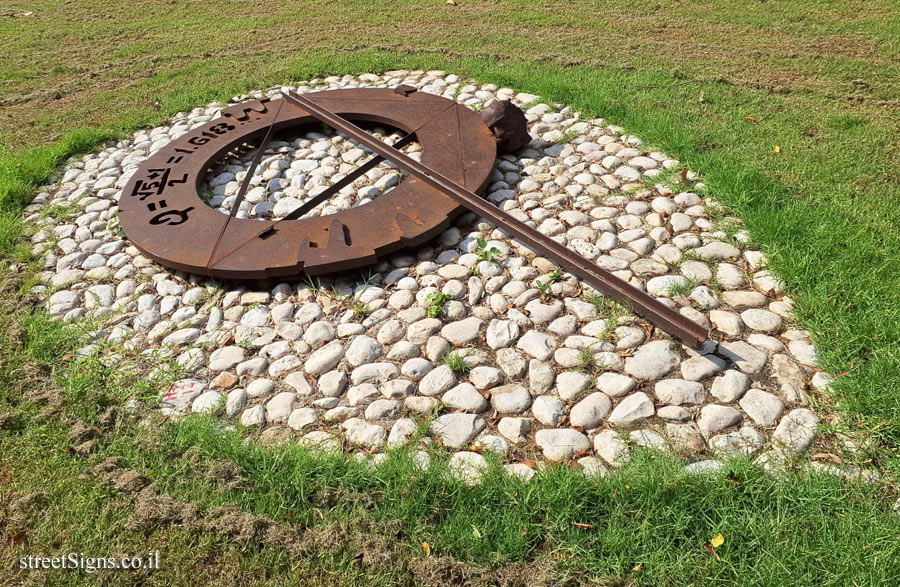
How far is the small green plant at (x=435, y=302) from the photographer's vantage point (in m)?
2.98

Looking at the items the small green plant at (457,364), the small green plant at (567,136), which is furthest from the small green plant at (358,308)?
the small green plant at (567,136)

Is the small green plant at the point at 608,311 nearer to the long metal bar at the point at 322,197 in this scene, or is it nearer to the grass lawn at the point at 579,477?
the grass lawn at the point at 579,477

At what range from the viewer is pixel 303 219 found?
11.8 ft

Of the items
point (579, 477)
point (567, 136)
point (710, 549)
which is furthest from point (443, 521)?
point (567, 136)

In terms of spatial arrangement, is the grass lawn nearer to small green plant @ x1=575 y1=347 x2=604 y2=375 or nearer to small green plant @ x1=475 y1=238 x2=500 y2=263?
small green plant @ x1=575 y1=347 x2=604 y2=375

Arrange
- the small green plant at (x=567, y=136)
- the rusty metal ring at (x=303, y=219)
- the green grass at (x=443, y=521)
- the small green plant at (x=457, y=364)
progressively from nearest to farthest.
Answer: the green grass at (x=443, y=521), the small green plant at (x=457, y=364), the rusty metal ring at (x=303, y=219), the small green plant at (x=567, y=136)

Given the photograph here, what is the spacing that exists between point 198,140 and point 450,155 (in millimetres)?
1998

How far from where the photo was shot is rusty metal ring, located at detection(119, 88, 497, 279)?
3250mm

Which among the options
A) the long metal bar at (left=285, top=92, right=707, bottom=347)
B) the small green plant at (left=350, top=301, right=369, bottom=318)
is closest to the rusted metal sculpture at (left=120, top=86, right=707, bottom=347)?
the long metal bar at (left=285, top=92, right=707, bottom=347)

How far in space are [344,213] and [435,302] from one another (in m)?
0.88

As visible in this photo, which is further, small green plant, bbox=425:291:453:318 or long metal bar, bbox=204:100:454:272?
long metal bar, bbox=204:100:454:272

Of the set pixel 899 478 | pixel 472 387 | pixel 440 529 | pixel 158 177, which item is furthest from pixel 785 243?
pixel 158 177

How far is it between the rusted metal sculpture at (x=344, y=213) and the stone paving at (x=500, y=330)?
16cm

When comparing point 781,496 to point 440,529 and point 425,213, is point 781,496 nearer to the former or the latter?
point 440,529
